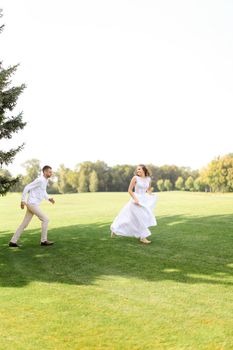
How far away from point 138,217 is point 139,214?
0.31 ft

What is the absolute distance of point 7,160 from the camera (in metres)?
14.5

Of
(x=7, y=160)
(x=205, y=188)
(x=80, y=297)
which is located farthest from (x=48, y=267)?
(x=205, y=188)

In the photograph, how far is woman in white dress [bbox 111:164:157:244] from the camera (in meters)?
12.0

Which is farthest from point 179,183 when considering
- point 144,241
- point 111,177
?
point 144,241

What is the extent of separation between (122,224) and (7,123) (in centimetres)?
570

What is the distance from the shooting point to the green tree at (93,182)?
98450 millimetres

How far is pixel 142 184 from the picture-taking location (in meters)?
12.1

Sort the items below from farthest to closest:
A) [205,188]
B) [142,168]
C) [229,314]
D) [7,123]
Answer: [205,188] < [7,123] < [142,168] < [229,314]

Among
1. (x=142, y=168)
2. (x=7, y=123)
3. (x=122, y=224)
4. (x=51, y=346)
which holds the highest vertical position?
(x=7, y=123)

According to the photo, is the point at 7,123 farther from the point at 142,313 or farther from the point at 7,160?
the point at 142,313

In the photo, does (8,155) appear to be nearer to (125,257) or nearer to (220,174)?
(125,257)

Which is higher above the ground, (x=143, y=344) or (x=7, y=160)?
(x=7, y=160)

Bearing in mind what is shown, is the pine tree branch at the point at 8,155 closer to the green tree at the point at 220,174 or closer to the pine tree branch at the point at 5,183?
the pine tree branch at the point at 5,183

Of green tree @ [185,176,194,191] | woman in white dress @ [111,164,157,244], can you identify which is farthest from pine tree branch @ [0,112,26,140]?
green tree @ [185,176,194,191]
